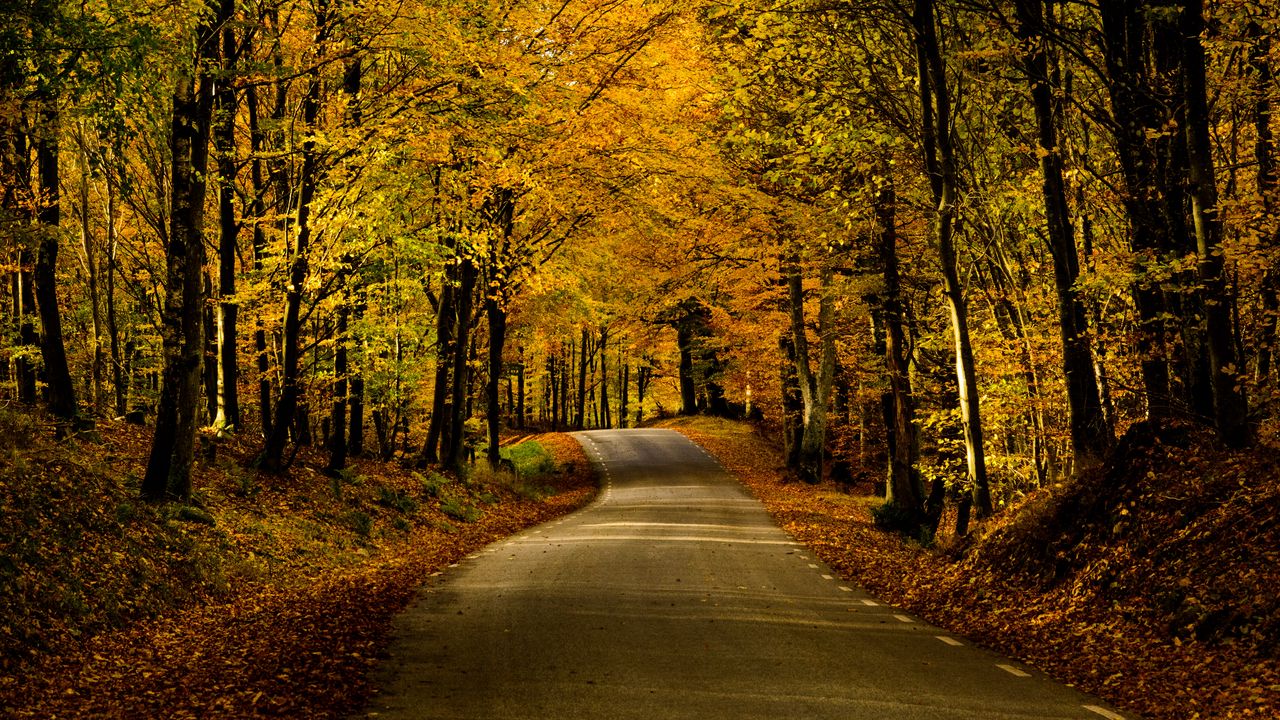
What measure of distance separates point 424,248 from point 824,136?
306 inches

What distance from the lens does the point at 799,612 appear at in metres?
10.1

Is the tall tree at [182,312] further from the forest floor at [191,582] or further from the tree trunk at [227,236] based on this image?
the tree trunk at [227,236]

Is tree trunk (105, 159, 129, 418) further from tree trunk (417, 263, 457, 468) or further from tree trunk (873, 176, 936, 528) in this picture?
tree trunk (873, 176, 936, 528)

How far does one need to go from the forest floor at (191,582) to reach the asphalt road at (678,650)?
68 centimetres

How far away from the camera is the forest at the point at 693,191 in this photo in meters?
10.2

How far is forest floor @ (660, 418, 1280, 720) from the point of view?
22.9ft

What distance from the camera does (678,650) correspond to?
26.3ft

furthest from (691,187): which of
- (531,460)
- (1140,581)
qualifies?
(531,460)

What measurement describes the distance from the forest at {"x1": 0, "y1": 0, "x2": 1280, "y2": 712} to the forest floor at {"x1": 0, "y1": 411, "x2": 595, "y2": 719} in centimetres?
68

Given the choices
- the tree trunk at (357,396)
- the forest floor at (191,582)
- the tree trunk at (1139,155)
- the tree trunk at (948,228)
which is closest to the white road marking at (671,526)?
the forest floor at (191,582)

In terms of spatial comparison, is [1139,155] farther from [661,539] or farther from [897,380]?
[661,539]

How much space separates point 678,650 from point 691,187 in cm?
1491

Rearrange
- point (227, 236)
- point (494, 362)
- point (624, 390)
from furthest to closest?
point (624, 390), point (494, 362), point (227, 236)

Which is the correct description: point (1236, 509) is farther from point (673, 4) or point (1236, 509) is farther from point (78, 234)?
point (78, 234)
